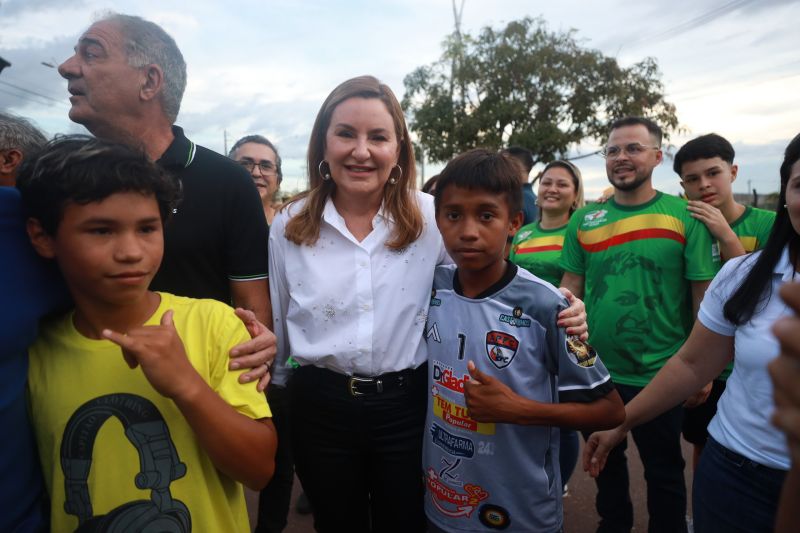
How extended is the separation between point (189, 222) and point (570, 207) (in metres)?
3.42

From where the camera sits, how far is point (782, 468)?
1.40m

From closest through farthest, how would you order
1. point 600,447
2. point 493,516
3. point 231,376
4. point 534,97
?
point 231,376 → point 493,516 → point 600,447 → point 534,97

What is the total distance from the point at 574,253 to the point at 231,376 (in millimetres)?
2611

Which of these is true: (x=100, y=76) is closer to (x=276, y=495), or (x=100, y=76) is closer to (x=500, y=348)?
(x=500, y=348)

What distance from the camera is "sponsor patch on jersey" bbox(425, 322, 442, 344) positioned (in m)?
1.91

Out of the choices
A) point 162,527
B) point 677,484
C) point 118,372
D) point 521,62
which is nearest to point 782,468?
point 677,484

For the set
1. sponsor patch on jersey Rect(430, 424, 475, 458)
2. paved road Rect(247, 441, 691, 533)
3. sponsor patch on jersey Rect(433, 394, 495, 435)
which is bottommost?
paved road Rect(247, 441, 691, 533)

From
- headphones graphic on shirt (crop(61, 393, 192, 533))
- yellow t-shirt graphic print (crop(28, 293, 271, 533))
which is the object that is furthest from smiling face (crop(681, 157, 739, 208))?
headphones graphic on shirt (crop(61, 393, 192, 533))

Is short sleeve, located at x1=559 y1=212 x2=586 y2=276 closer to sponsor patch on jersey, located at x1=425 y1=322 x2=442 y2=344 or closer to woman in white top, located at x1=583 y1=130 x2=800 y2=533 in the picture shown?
woman in white top, located at x1=583 y1=130 x2=800 y2=533

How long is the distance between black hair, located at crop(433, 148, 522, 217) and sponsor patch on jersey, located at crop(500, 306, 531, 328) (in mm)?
400

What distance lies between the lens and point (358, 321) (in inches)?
75.0

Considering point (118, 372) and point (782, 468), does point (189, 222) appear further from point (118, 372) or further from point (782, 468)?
point (782, 468)

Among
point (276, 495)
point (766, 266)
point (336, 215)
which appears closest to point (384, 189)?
point (336, 215)

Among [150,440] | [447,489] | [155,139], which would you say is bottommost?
[447,489]
